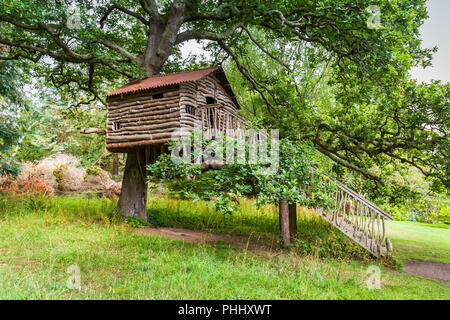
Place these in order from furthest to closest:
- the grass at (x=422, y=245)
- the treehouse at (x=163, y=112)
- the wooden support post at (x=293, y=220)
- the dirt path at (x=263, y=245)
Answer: the wooden support post at (x=293, y=220)
the grass at (x=422, y=245)
the treehouse at (x=163, y=112)
the dirt path at (x=263, y=245)

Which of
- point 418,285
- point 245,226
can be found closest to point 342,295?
point 418,285

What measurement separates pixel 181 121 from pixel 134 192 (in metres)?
4.67

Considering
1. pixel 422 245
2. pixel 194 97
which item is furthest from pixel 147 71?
pixel 422 245

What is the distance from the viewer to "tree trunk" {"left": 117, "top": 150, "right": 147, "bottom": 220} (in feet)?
35.4

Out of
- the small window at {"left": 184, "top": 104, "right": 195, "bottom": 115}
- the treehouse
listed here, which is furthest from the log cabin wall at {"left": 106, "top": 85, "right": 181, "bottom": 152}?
the small window at {"left": 184, "top": 104, "right": 195, "bottom": 115}

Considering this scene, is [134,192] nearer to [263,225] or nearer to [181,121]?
[181,121]

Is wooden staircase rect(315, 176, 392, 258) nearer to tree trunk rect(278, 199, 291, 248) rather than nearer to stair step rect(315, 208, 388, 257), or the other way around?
stair step rect(315, 208, 388, 257)

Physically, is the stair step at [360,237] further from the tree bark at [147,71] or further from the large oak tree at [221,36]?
the tree bark at [147,71]

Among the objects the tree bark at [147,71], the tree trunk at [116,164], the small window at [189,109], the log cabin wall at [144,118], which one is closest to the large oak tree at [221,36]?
the tree bark at [147,71]

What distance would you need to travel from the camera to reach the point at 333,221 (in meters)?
8.44

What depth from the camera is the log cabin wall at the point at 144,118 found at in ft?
25.6

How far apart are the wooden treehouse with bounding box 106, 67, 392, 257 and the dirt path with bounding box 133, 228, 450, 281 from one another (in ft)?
2.60
